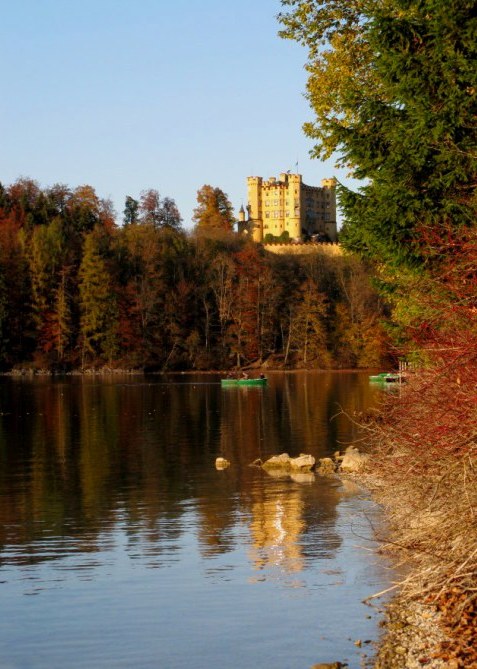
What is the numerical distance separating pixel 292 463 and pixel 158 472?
359 centimetres

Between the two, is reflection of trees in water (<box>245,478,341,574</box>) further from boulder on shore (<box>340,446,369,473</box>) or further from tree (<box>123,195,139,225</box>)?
tree (<box>123,195,139,225</box>)

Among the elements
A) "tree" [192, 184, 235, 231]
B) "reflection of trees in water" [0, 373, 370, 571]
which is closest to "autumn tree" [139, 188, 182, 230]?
"tree" [192, 184, 235, 231]

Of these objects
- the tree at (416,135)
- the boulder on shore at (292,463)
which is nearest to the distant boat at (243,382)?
the boulder on shore at (292,463)

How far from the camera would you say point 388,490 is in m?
16.7

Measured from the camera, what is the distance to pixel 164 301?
3686 inches

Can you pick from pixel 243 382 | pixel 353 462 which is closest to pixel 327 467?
pixel 353 462

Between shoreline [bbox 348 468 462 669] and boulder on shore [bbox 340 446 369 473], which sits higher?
boulder on shore [bbox 340 446 369 473]

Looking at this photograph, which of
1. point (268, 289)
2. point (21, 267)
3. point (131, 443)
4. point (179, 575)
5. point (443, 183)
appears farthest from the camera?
point (268, 289)

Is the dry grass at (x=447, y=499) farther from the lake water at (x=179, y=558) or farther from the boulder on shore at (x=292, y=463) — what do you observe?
the boulder on shore at (x=292, y=463)

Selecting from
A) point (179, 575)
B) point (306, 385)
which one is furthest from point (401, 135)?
point (306, 385)

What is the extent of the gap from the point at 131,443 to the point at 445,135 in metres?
21.4

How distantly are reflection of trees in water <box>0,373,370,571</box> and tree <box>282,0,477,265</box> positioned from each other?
5.33m

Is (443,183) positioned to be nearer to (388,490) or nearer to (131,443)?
(388,490)

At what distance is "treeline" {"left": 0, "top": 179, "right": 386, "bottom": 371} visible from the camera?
87938 mm
